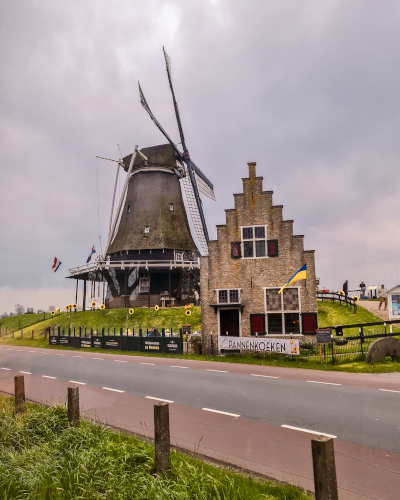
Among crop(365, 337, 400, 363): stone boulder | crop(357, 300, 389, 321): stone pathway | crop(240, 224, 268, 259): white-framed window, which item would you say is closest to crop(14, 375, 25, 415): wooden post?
crop(365, 337, 400, 363): stone boulder

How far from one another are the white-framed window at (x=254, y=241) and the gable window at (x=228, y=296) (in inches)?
85.5

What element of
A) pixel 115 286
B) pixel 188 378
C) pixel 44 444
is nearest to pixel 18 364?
pixel 188 378

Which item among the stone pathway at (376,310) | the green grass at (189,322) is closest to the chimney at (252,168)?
the green grass at (189,322)

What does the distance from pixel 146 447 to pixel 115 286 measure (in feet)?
122

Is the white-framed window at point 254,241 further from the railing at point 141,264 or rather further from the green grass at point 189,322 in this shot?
the railing at point 141,264

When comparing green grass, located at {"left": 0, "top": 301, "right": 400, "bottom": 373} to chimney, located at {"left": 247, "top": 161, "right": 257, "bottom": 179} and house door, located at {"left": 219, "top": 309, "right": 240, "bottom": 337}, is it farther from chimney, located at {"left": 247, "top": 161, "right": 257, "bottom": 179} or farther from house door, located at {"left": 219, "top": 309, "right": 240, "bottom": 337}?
chimney, located at {"left": 247, "top": 161, "right": 257, "bottom": 179}

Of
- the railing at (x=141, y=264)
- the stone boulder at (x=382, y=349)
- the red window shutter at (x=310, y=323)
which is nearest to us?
the stone boulder at (x=382, y=349)

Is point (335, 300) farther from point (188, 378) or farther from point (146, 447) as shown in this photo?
point (146, 447)

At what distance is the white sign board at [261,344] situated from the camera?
1811cm

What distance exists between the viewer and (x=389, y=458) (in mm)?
6148

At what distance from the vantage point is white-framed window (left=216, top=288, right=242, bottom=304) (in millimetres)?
22250

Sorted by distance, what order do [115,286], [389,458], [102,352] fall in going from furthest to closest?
[115,286], [102,352], [389,458]

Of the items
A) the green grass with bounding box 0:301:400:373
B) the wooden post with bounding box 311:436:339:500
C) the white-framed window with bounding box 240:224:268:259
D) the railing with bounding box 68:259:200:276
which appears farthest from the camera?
the railing with bounding box 68:259:200:276

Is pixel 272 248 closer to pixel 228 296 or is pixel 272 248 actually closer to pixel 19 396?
pixel 228 296
